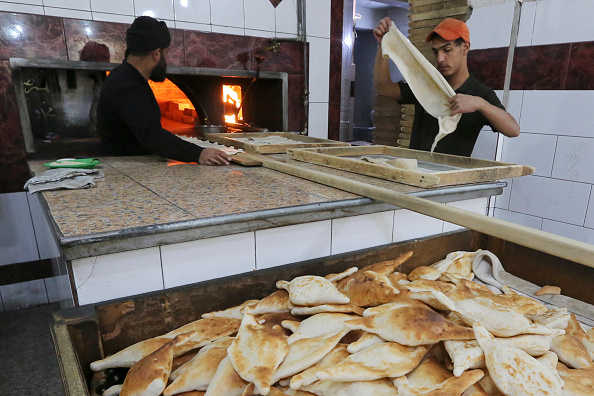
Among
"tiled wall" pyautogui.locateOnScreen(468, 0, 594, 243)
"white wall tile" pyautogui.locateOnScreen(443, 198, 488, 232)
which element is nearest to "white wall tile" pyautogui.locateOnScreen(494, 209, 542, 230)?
"tiled wall" pyautogui.locateOnScreen(468, 0, 594, 243)

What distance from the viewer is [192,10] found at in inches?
132

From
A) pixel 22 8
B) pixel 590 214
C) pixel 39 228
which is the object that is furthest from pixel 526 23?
pixel 39 228

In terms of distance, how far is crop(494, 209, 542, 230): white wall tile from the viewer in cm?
321

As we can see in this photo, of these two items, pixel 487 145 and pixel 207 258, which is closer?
pixel 207 258

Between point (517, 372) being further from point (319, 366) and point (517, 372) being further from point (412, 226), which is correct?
point (412, 226)

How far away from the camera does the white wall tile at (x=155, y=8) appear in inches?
125

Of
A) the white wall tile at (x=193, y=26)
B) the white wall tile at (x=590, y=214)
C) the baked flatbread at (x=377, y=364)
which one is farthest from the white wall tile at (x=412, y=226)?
the white wall tile at (x=193, y=26)

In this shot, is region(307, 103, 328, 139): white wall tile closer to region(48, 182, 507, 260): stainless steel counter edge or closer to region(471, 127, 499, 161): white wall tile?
region(471, 127, 499, 161): white wall tile

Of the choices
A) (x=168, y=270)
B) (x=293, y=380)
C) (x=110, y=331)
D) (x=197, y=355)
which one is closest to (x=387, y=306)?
(x=293, y=380)

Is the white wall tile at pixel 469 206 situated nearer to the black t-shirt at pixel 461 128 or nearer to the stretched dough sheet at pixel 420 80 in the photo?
the stretched dough sheet at pixel 420 80

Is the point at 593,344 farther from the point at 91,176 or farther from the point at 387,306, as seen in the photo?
the point at 91,176

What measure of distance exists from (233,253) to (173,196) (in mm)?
383

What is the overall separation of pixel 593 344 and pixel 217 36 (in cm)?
341

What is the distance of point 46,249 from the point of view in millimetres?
3232
